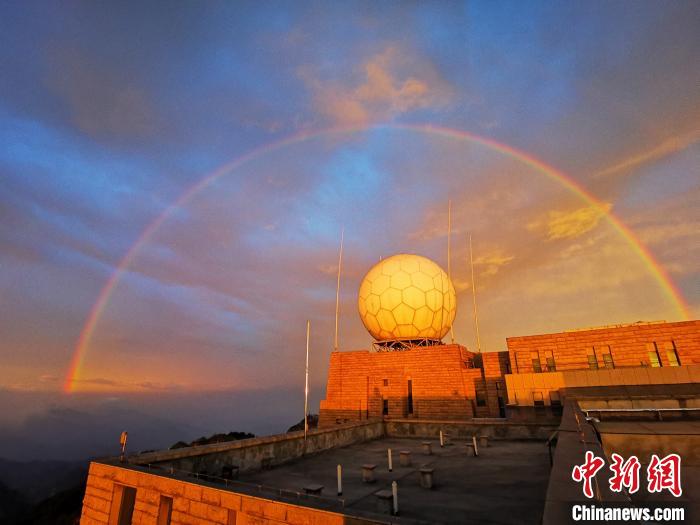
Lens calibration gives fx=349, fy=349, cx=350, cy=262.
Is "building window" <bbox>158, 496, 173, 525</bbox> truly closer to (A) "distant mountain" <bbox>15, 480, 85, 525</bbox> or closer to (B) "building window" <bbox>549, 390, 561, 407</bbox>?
(B) "building window" <bbox>549, 390, 561, 407</bbox>

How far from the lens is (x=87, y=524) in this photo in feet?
32.3

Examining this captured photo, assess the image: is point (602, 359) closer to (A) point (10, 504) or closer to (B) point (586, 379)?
(B) point (586, 379)

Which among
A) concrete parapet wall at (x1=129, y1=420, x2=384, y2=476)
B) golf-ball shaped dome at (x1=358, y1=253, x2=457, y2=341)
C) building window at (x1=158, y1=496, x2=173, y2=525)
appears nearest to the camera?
building window at (x1=158, y1=496, x2=173, y2=525)

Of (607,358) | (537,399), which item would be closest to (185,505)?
(537,399)

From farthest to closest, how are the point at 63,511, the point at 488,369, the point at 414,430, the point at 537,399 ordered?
1. the point at 63,511
2. the point at 488,369
3. the point at 537,399
4. the point at 414,430

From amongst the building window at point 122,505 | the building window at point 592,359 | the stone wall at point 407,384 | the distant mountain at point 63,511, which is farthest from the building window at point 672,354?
the distant mountain at point 63,511

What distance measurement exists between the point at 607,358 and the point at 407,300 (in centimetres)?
1543

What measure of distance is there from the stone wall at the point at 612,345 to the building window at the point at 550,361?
9cm

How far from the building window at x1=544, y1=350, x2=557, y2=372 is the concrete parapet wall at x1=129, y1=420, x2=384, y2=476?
55.1 ft

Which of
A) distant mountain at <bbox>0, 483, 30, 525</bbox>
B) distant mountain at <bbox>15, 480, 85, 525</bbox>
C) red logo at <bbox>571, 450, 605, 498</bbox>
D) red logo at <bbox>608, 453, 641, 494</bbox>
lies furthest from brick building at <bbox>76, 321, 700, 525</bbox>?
distant mountain at <bbox>0, 483, 30, 525</bbox>

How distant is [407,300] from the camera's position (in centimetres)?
3275

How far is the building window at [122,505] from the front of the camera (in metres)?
9.07

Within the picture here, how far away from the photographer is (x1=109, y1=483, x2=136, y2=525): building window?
357 inches

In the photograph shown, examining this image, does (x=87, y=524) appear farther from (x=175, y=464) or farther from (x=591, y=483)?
(x=591, y=483)
